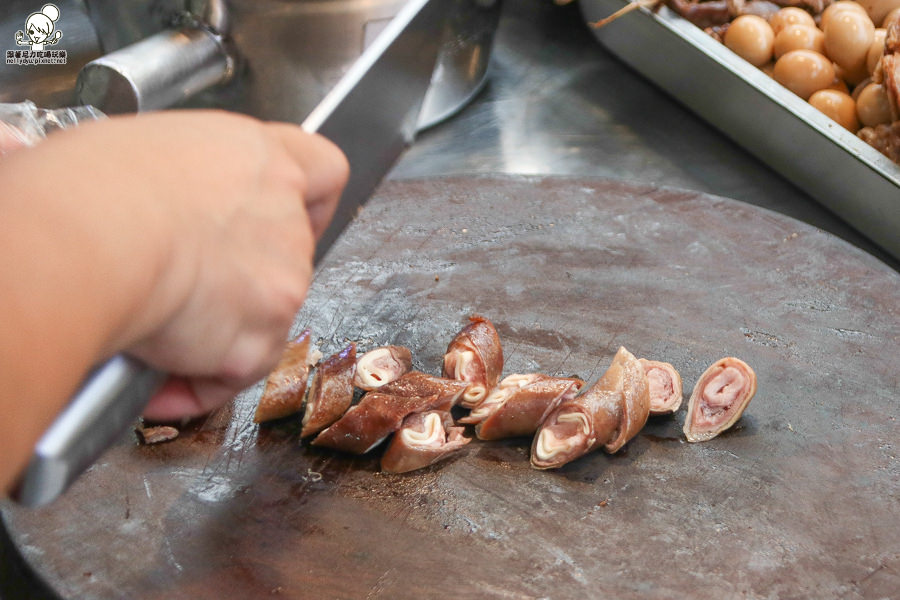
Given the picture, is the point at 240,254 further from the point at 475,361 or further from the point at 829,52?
the point at 829,52

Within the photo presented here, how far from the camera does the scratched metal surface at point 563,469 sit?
3.80ft

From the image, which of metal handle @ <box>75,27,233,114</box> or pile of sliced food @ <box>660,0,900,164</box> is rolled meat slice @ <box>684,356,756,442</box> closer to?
pile of sliced food @ <box>660,0,900,164</box>

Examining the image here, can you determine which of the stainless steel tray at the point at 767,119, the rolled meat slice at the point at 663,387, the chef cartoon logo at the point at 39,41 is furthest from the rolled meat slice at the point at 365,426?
the chef cartoon logo at the point at 39,41

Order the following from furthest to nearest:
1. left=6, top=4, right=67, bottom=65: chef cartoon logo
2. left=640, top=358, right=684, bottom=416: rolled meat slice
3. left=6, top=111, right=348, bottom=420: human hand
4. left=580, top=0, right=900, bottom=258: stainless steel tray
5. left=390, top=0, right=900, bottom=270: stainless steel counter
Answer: left=6, top=4, right=67, bottom=65: chef cartoon logo
left=390, top=0, right=900, bottom=270: stainless steel counter
left=580, top=0, right=900, bottom=258: stainless steel tray
left=640, top=358, right=684, bottom=416: rolled meat slice
left=6, top=111, right=348, bottom=420: human hand

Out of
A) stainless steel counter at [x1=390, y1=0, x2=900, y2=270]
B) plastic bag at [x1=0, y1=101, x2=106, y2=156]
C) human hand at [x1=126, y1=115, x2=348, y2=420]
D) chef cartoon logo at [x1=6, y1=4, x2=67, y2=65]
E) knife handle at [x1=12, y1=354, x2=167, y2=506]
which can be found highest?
human hand at [x1=126, y1=115, x2=348, y2=420]

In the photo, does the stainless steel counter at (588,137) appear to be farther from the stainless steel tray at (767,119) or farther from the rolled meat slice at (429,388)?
the rolled meat slice at (429,388)

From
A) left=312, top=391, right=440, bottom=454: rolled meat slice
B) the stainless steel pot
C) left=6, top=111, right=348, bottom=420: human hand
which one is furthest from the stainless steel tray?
left=6, top=111, right=348, bottom=420: human hand

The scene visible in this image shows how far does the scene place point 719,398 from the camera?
140 cm

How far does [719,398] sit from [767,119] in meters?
→ 1.25

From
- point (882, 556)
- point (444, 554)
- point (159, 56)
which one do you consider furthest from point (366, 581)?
point (159, 56)

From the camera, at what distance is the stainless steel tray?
2.08 meters

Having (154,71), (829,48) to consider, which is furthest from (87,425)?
(829,48)

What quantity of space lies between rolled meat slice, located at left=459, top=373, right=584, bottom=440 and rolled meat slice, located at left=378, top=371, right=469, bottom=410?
0.16ft

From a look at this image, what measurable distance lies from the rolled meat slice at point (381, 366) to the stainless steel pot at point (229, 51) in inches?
39.0
